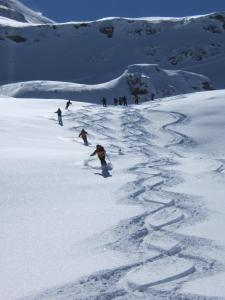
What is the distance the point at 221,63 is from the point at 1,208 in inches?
3132

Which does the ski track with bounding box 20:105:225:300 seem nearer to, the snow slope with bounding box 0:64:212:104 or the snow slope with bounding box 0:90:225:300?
the snow slope with bounding box 0:90:225:300

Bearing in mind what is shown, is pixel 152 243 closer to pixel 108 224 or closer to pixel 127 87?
pixel 108 224

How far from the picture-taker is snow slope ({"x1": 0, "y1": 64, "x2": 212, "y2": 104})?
55.0 metres

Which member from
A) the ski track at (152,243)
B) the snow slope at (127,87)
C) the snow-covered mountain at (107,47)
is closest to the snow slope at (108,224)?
the ski track at (152,243)

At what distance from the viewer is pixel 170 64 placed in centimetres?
Result: 8719

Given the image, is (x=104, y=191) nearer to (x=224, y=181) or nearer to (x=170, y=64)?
(x=224, y=181)

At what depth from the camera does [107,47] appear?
9181 centimetres

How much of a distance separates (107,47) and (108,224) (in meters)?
85.7

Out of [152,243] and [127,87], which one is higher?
[127,87]

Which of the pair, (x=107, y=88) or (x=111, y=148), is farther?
(x=107, y=88)

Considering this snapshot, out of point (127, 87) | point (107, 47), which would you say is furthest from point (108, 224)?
point (107, 47)

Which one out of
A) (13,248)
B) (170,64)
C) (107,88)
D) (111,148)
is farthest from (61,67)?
(13,248)

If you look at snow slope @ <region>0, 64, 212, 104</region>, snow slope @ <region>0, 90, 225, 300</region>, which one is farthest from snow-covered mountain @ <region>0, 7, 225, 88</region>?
snow slope @ <region>0, 90, 225, 300</region>

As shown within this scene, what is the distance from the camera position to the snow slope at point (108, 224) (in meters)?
6.11
